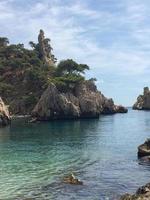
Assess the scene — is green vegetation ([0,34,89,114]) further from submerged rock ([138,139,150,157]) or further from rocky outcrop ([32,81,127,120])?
submerged rock ([138,139,150,157])

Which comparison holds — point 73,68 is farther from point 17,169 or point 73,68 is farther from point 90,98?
point 17,169

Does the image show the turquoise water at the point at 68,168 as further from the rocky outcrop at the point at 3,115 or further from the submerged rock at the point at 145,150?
the rocky outcrop at the point at 3,115

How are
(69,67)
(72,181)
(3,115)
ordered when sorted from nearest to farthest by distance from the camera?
1. (72,181)
2. (3,115)
3. (69,67)

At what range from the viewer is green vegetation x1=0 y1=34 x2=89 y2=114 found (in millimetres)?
153450

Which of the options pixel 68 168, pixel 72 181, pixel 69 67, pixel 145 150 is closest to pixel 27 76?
pixel 69 67

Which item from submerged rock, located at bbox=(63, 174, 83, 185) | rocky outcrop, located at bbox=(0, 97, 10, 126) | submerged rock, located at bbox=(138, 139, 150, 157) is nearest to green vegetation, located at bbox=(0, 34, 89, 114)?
rocky outcrop, located at bbox=(0, 97, 10, 126)

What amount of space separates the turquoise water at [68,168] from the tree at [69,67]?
76.8m

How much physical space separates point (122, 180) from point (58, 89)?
103159 mm

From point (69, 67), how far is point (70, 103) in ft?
80.4

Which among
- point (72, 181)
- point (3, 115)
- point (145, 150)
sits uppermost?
point (3, 115)

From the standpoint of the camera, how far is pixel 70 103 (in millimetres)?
136250

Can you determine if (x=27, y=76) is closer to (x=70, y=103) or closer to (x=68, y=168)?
(x=70, y=103)

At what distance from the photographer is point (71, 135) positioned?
284 feet

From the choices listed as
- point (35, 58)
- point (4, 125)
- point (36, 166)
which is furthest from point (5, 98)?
point (36, 166)
